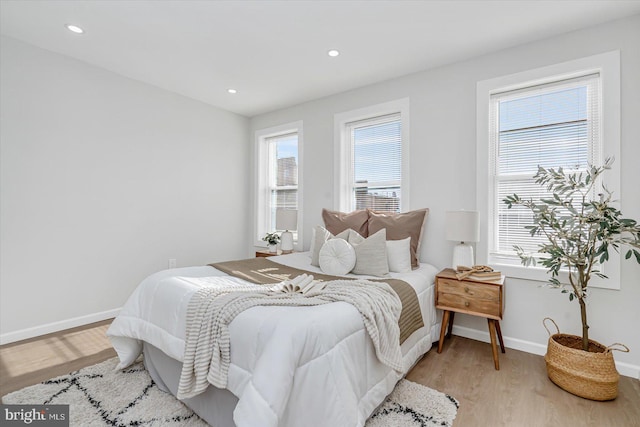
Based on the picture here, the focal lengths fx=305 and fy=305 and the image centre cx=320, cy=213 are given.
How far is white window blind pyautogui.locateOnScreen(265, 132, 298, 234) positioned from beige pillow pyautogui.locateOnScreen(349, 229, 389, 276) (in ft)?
6.07

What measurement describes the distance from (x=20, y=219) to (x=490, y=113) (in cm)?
446

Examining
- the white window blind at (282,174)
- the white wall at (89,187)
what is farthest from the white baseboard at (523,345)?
the white wall at (89,187)

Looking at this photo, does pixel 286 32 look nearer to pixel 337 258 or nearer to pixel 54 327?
pixel 337 258

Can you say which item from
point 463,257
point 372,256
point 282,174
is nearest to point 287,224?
point 282,174

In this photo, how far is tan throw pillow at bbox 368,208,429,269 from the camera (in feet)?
9.66

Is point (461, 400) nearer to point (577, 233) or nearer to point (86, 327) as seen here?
point (577, 233)

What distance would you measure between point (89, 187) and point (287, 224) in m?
2.19

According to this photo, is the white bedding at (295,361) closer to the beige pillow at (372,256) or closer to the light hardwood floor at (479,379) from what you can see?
the light hardwood floor at (479,379)

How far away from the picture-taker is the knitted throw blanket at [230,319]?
4.87 ft

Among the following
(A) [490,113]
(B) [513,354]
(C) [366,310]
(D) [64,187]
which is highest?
(A) [490,113]

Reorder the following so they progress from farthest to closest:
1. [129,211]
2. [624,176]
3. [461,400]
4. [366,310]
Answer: [129,211], [624,176], [461,400], [366,310]

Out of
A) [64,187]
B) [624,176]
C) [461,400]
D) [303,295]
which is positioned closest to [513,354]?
[461,400]

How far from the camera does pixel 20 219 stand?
279cm

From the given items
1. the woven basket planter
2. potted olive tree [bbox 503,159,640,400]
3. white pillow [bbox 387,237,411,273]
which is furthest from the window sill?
white pillow [bbox 387,237,411,273]
